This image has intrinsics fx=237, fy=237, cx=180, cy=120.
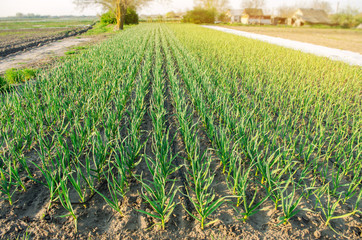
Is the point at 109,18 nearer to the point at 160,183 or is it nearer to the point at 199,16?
the point at 199,16

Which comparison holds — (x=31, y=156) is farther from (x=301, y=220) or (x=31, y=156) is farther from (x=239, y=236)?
(x=301, y=220)

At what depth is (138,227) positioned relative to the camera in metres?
1.69

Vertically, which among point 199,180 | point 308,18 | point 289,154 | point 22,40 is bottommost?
point 289,154

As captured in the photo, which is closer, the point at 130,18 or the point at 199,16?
the point at 130,18

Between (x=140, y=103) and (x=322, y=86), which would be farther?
(x=322, y=86)

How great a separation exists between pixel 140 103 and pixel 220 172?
1457mm

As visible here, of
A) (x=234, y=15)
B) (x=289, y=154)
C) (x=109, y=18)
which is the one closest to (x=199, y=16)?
(x=109, y=18)

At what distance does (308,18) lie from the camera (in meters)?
43.3

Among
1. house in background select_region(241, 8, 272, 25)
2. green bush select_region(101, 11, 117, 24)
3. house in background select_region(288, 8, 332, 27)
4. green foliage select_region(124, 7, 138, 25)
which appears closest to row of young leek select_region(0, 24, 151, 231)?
green bush select_region(101, 11, 117, 24)

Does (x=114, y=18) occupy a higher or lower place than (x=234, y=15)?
lower

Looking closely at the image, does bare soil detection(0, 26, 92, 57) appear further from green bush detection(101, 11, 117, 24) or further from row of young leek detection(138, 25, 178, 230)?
green bush detection(101, 11, 117, 24)

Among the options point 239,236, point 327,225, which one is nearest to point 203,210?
point 239,236

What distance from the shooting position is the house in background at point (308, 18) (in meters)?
42.0

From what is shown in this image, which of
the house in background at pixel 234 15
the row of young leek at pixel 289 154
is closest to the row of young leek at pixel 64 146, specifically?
the row of young leek at pixel 289 154
